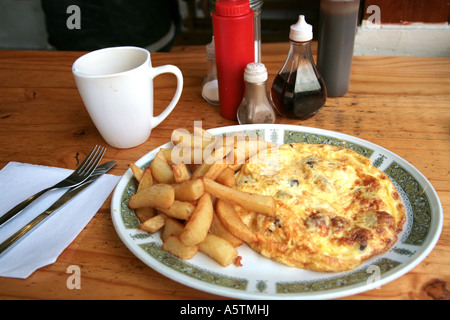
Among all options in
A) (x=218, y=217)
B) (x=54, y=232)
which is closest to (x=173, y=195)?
(x=218, y=217)

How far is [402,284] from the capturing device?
1146 millimetres

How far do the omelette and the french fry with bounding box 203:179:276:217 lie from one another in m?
0.06

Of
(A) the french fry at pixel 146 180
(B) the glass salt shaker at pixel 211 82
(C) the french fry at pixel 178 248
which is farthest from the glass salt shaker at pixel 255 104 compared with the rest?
(C) the french fry at pixel 178 248

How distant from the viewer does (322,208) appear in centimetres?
127

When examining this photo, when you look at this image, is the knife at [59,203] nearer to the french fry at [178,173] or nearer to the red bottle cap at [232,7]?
the french fry at [178,173]

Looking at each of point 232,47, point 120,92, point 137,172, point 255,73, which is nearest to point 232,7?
point 232,47

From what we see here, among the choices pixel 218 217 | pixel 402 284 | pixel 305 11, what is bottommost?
pixel 305 11

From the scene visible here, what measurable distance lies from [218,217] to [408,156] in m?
0.88

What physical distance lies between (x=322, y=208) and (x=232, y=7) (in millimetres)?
918

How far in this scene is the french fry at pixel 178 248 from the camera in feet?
3.84

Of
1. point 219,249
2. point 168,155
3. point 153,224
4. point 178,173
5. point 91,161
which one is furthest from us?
point 91,161

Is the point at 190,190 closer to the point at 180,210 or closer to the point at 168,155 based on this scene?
the point at 180,210

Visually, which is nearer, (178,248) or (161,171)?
(178,248)

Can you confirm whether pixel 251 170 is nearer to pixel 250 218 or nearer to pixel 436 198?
pixel 250 218
